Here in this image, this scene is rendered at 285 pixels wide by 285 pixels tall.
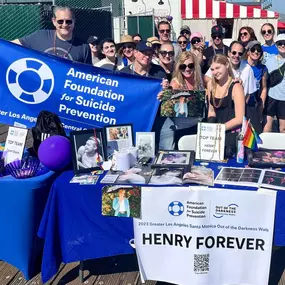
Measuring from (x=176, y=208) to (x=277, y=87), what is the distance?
2.97 meters

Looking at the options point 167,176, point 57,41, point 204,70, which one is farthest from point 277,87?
point 167,176

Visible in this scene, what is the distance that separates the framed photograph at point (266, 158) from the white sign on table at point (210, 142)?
0.71 ft

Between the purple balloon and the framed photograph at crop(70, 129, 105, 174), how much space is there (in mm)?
64

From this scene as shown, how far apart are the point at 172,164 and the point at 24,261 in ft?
4.14

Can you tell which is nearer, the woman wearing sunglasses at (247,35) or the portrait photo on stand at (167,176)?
the portrait photo on stand at (167,176)

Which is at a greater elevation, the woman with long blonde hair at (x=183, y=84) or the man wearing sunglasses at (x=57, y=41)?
the man wearing sunglasses at (x=57, y=41)

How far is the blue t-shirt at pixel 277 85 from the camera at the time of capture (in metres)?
4.83

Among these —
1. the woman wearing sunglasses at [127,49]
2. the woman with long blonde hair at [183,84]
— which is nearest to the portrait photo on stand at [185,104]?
the woman with long blonde hair at [183,84]

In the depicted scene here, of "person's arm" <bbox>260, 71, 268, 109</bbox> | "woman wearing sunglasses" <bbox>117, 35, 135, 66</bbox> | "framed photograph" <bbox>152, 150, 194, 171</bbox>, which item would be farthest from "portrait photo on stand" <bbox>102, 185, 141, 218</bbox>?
"person's arm" <bbox>260, 71, 268, 109</bbox>

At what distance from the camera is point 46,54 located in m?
3.68

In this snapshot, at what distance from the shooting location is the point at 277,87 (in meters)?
4.91

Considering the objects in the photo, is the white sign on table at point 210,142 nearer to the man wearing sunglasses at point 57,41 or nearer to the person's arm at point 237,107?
the person's arm at point 237,107

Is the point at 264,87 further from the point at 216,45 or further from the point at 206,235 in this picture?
the point at 206,235

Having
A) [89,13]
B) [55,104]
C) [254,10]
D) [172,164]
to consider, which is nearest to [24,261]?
[172,164]
